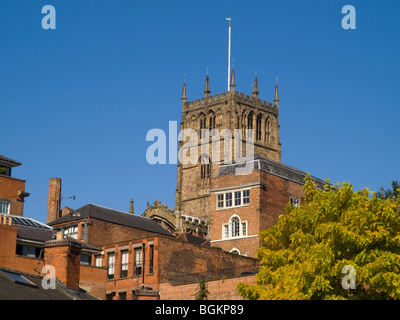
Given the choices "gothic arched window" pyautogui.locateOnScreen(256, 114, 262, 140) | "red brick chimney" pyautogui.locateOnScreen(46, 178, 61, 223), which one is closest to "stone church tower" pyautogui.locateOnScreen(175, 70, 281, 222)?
"gothic arched window" pyautogui.locateOnScreen(256, 114, 262, 140)

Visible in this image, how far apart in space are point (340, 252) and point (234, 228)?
1505 inches

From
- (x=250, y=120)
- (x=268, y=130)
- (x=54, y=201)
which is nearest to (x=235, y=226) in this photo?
(x=54, y=201)

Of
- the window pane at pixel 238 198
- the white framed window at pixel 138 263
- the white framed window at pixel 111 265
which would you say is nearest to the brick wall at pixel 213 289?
the white framed window at pixel 138 263

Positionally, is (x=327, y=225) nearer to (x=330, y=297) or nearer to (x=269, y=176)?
(x=330, y=297)

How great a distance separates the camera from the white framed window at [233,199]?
86.1m

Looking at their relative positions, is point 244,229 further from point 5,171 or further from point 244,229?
point 5,171

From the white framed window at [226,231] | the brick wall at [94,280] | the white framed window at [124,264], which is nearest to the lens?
the brick wall at [94,280]

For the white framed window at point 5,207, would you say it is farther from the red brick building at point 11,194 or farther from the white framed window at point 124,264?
the white framed window at point 124,264

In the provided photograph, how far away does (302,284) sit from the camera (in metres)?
47.7

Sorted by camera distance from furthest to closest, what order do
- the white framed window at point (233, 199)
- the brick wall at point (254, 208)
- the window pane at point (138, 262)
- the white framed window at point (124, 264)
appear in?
the white framed window at point (233, 199) → the brick wall at point (254, 208) → the white framed window at point (124, 264) → the window pane at point (138, 262)

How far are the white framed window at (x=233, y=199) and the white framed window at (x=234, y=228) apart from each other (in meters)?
1.39
